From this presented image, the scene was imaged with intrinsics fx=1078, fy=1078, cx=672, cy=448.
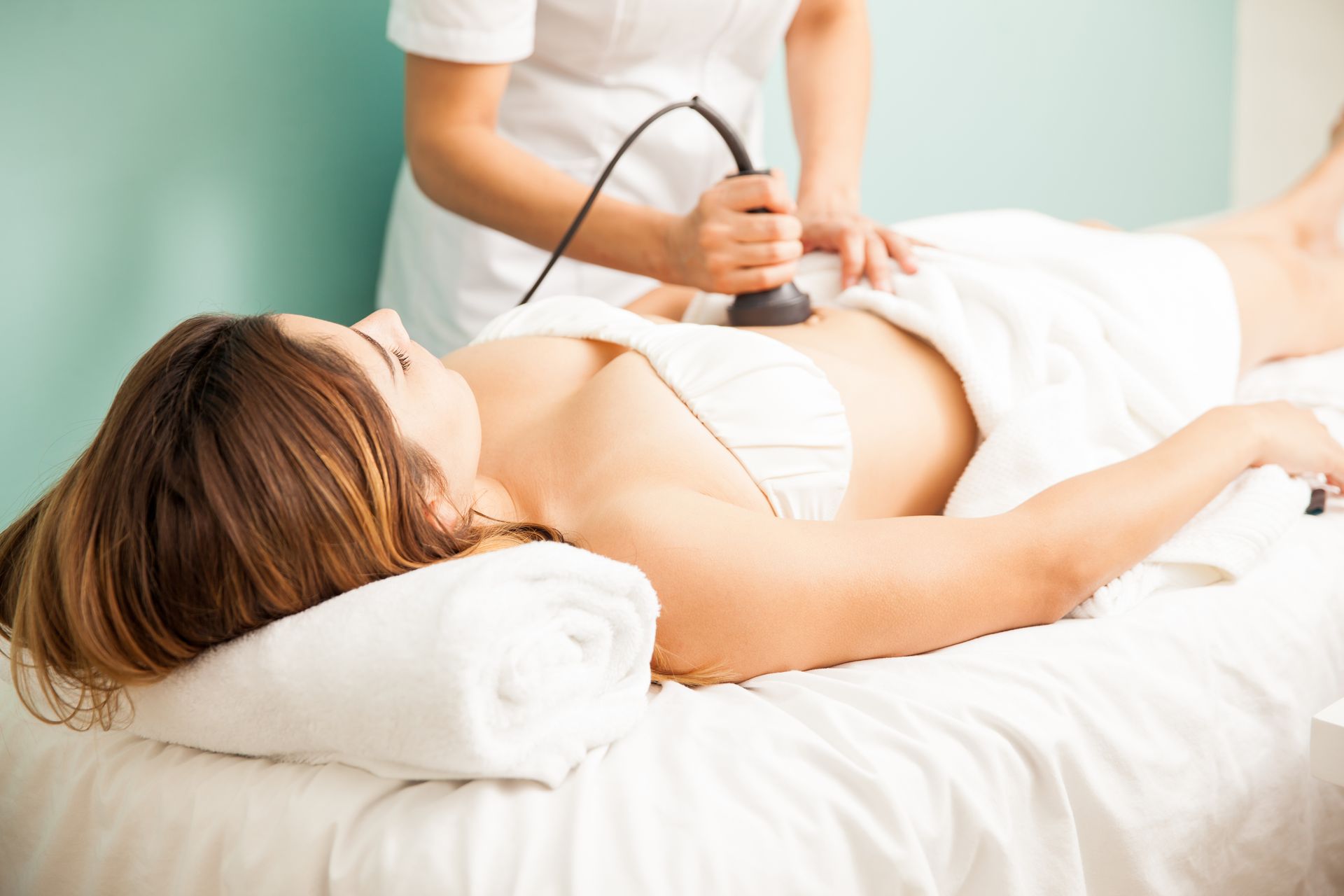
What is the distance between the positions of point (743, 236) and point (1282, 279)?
832 mm

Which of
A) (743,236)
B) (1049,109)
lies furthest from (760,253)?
(1049,109)

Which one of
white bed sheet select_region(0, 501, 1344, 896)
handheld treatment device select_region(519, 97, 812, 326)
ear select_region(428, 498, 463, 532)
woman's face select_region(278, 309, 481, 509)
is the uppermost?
handheld treatment device select_region(519, 97, 812, 326)

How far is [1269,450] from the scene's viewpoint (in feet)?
3.72

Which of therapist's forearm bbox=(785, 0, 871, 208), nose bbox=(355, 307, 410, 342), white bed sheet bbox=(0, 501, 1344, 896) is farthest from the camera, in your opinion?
therapist's forearm bbox=(785, 0, 871, 208)

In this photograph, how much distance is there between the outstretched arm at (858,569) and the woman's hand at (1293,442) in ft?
0.77

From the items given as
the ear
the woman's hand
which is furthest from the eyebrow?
the woman's hand

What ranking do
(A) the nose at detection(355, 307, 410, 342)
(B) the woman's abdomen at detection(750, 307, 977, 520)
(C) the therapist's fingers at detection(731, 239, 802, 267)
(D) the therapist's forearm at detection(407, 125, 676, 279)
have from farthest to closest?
(D) the therapist's forearm at detection(407, 125, 676, 279) < (C) the therapist's fingers at detection(731, 239, 802, 267) < (B) the woman's abdomen at detection(750, 307, 977, 520) < (A) the nose at detection(355, 307, 410, 342)

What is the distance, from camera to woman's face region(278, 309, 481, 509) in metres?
0.88

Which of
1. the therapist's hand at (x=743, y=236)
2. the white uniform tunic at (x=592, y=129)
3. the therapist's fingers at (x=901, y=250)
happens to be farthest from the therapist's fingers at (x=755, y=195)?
the white uniform tunic at (x=592, y=129)

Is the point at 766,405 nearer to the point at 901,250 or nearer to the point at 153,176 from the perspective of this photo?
the point at 901,250

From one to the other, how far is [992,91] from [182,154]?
6.26ft

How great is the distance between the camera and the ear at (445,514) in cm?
85

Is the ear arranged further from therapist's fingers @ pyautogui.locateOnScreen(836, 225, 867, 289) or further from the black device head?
therapist's fingers @ pyautogui.locateOnScreen(836, 225, 867, 289)

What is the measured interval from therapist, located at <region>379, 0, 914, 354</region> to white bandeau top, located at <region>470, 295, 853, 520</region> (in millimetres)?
183
